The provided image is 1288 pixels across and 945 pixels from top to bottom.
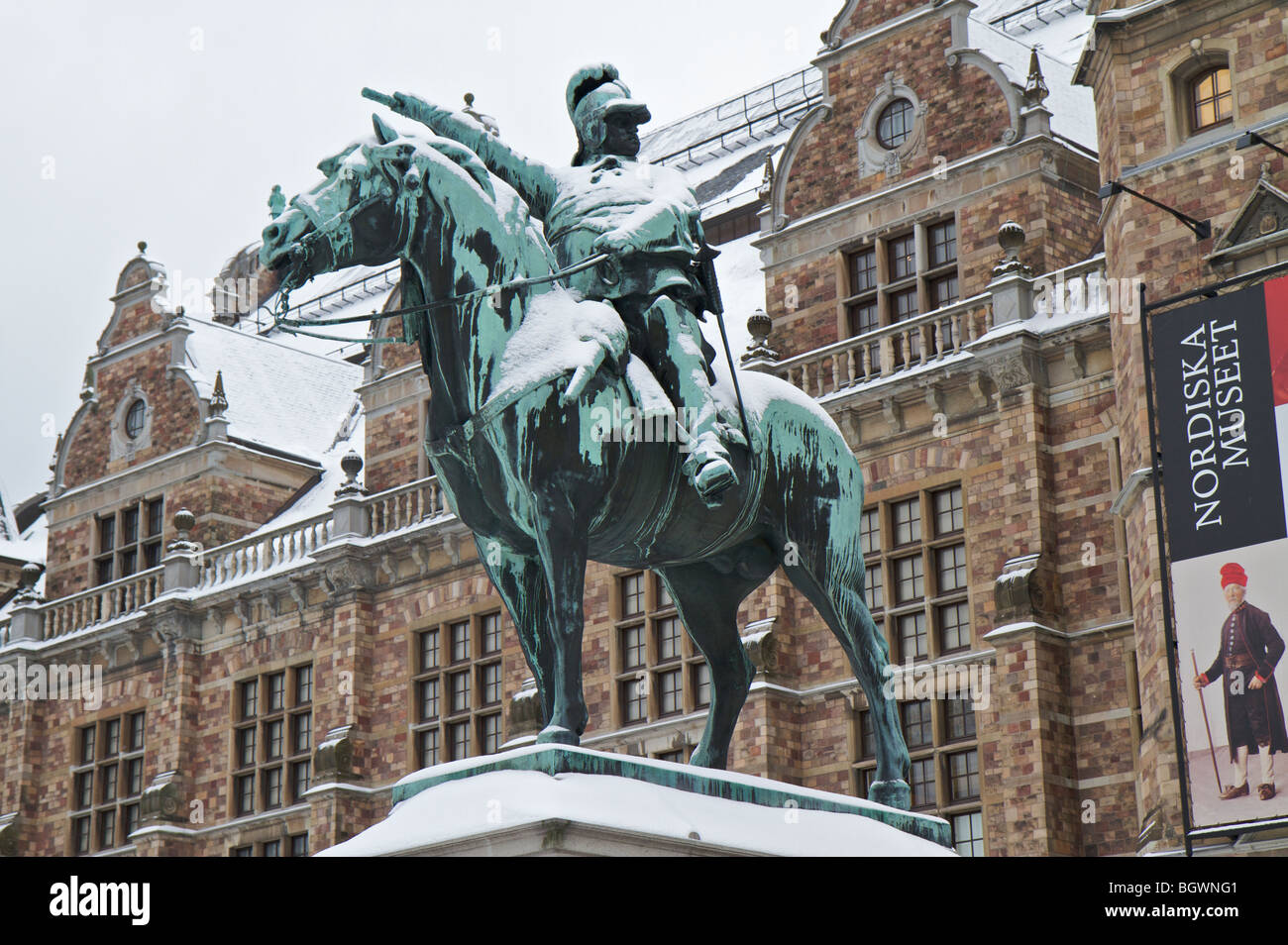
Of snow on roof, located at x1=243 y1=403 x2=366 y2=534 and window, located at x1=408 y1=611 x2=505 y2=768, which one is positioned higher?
snow on roof, located at x1=243 y1=403 x2=366 y2=534

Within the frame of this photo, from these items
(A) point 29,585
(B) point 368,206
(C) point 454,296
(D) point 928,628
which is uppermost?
(A) point 29,585

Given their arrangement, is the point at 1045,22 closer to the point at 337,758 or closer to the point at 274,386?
the point at 274,386

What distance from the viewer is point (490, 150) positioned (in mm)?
8453

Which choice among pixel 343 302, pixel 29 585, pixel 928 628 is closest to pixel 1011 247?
pixel 928 628

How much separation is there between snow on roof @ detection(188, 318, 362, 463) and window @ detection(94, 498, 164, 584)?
1.96 metres

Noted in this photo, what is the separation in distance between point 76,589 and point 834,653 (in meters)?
15.1

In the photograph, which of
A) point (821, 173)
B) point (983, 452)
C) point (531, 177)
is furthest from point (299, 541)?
point (531, 177)

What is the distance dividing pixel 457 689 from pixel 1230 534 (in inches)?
493

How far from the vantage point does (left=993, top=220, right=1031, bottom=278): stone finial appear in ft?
72.0

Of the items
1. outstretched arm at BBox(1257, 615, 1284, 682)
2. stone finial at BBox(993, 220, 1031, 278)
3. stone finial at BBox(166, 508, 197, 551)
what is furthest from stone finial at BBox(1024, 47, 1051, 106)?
stone finial at BBox(166, 508, 197, 551)

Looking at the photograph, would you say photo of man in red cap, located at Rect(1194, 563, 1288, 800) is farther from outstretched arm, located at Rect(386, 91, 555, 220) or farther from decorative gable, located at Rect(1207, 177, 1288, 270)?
outstretched arm, located at Rect(386, 91, 555, 220)

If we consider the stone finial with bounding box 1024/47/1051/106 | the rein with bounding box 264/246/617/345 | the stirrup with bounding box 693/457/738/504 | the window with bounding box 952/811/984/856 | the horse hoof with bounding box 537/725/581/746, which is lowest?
the horse hoof with bounding box 537/725/581/746

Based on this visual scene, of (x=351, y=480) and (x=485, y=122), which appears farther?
(x=351, y=480)

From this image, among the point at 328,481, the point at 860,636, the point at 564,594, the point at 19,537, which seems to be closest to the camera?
the point at 564,594
